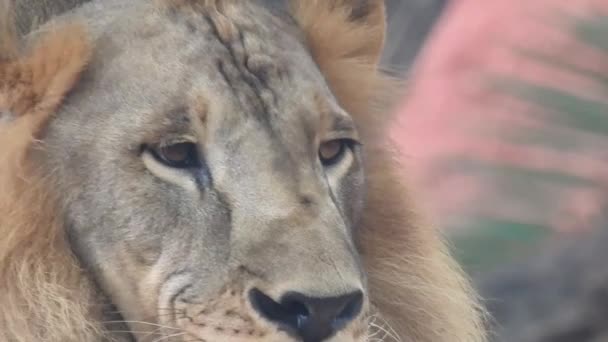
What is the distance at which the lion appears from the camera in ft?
7.82

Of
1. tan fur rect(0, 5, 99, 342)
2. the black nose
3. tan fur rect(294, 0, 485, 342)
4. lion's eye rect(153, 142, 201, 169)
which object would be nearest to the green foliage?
the black nose

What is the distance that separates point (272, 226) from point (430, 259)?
0.78m

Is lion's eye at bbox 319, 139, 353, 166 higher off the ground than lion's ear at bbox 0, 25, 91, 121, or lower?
lower

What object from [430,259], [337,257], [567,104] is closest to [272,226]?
[337,257]

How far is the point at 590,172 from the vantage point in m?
1.66

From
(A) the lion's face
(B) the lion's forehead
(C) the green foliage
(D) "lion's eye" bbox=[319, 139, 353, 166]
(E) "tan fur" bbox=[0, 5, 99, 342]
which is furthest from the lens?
(D) "lion's eye" bbox=[319, 139, 353, 166]

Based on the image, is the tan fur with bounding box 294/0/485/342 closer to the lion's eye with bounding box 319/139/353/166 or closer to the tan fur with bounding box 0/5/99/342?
the lion's eye with bounding box 319/139/353/166

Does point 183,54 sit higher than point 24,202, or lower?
higher

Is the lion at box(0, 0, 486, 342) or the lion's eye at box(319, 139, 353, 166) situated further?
the lion's eye at box(319, 139, 353, 166)

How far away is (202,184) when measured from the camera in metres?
2.55

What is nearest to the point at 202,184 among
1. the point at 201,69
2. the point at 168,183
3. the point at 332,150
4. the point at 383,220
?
the point at 168,183

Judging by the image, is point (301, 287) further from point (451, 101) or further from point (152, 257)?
point (451, 101)

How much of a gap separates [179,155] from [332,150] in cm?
40

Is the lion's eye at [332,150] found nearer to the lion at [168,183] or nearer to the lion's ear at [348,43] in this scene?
the lion at [168,183]
